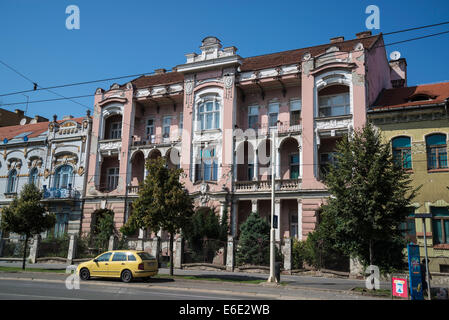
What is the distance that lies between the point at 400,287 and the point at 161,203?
39.1 feet

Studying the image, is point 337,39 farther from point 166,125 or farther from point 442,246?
point 442,246

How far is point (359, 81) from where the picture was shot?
1083 inches

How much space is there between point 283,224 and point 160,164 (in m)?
11.9

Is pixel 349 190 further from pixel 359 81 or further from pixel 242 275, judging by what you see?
pixel 359 81

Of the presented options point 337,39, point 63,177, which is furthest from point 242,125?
point 63,177

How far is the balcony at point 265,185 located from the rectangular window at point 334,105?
17.9 ft

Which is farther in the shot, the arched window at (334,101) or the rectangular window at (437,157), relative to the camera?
the arched window at (334,101)

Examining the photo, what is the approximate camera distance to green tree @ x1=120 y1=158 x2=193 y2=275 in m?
21.1

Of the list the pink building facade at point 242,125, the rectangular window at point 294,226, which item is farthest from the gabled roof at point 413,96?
the rectangular window at point 294,226

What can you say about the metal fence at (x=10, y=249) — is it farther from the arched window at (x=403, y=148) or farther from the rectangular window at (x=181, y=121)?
the arched window at (x=403, y=148)

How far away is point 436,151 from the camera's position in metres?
24.8

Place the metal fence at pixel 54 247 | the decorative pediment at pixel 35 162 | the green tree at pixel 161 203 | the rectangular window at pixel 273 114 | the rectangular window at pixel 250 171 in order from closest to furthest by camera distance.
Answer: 1. the green tree at pixel 161 203
2. the metal fence at pixel 54 247
3. the rectangular window at pixel 250 171
4. the rectangular window at pixel 273 114
5. the decorative pediment at pixel 35 162

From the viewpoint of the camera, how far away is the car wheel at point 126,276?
1834cm
